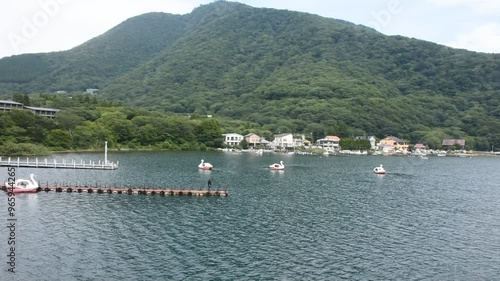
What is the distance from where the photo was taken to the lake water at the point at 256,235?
1103 inches

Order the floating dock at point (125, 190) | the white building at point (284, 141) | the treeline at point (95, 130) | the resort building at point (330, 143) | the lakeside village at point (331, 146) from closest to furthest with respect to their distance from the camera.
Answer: the floating dock at point (125, 190) < the treeline at point (95, 130) < the lakeside village at point (331, 146) < the white building at point (284, 141) < the resort building at point (330, 143)

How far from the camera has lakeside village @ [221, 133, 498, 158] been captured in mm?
163000

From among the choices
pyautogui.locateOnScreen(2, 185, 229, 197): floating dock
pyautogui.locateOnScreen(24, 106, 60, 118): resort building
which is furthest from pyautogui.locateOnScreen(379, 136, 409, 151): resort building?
pyautogui.locateOnScreen(2, 185, 229, 197): floating dock

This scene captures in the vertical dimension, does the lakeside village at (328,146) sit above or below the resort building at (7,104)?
below

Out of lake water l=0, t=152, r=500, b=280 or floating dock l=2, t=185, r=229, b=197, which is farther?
floating dock l=2, t=185, r=229, b=197

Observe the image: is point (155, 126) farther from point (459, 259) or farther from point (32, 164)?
point (459, 259)

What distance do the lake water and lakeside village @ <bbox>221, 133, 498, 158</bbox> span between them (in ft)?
321

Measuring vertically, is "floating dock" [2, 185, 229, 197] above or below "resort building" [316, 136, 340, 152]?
below

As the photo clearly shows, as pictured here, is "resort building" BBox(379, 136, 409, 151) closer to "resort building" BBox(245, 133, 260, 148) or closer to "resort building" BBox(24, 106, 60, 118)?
"resort building" BBox(245, 133, 260, 148)

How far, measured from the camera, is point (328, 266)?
29.3 m

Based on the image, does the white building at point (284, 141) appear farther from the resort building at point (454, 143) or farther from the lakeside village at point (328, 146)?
the resort building at point (454, 143)

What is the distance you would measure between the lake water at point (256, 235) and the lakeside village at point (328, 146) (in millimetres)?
97990

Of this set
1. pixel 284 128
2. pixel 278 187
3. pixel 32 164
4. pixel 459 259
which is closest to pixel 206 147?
pixel 284 128

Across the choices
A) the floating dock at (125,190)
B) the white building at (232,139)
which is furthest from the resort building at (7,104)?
the floating dock at (125,190)
